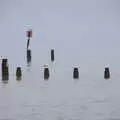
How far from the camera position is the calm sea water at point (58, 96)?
1922mm

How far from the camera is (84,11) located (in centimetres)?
244

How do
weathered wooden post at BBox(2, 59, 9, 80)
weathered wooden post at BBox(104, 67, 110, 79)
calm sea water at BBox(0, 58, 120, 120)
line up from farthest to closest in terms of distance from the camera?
weathered wooden post at BBox(104, 67, 110, 79) → weathered wooden post at BBox(2, 59, 9, 80) → calm sea water at BBox(0, 58, 120, 120)

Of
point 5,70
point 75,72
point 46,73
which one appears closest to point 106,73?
point 75,72

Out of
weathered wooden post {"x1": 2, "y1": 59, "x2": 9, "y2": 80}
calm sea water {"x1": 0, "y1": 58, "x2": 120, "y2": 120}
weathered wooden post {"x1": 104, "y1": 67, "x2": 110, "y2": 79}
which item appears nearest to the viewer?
calm sea water {"x1": 0, "y1": 58, "x2": 120, "y2": 120}

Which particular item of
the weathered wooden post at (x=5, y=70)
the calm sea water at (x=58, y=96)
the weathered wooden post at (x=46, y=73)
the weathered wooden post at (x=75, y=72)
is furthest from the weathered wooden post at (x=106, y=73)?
the weathered wooden post at (x=5, y=70)

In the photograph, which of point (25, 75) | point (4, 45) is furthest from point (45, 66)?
point (4, 45)

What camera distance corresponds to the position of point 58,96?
6.96ft

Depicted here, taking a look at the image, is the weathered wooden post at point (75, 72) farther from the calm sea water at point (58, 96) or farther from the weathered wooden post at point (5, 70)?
the weathered wooden post at point (5, 70)

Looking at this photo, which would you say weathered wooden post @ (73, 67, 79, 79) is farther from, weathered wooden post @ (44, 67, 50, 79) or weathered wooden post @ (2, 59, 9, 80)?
weathered wooden post @ (2, 59, 9, 80)

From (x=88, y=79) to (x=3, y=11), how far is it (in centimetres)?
67

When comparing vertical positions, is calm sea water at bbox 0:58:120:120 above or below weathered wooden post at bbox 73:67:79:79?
below

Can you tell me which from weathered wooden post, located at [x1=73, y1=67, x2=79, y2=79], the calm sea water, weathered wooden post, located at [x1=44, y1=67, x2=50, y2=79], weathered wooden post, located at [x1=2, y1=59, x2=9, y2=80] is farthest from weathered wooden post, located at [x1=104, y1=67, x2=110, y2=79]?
weathered wooden post, located at [x1=2, y1=59, x2=9, y2=80]

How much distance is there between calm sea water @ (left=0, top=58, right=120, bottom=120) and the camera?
Answer: 6.31 ft

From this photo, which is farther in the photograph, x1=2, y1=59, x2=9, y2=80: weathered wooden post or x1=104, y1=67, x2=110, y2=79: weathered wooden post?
x1=104, y1=67, x2=110, y2=79: weathered wooden post
